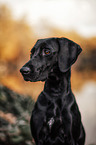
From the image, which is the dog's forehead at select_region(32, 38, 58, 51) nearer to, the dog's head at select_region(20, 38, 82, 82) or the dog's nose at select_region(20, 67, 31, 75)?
the dog's head at select_region(20, 38, 82, 82)

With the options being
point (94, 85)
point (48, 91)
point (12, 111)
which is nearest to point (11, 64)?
point (12, 111)

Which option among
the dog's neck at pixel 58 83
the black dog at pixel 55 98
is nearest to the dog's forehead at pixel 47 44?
the black dog at pixel 55 98

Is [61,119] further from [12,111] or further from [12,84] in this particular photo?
[12,84]

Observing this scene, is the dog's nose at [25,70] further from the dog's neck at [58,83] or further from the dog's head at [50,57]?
the dog's neck at [58,83]

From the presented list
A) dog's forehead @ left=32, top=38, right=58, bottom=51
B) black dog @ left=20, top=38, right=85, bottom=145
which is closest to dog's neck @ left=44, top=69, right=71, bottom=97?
black dog @ left=20, top=38, right=85, bottom=145

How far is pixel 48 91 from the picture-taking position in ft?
6.37

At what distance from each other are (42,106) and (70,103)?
0.28m

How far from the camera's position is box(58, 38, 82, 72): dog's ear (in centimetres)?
185

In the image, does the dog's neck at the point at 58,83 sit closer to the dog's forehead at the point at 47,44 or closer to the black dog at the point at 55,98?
the black dog at the point at 55,98

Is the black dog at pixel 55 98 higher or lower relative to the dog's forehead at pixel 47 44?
lower

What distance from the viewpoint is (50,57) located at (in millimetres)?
1853

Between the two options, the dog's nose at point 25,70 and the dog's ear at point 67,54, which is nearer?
the dog's nose at point 25,70

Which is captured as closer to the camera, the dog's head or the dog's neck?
the dog's head

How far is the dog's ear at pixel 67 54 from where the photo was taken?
1.85 metres
